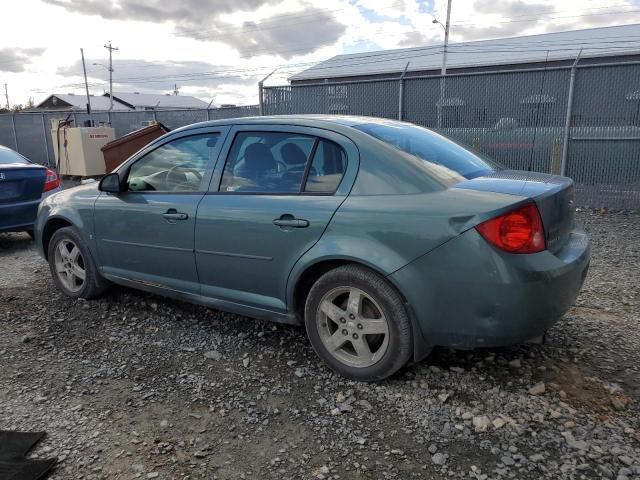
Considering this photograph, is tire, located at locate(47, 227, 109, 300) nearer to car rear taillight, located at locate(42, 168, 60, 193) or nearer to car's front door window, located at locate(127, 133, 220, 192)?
car's front door window, located at locate(127, 133, 220, 192)

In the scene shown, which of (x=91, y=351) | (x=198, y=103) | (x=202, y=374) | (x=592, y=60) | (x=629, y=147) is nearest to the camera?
(x=202, y=374)

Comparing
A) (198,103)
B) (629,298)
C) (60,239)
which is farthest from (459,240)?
(198,103)

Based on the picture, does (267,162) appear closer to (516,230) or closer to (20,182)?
(516,230)

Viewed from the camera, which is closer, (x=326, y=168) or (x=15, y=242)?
(x=326, y=168)

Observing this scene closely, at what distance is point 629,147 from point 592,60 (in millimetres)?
21891

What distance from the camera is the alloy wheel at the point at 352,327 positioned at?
2.98 m

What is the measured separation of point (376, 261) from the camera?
2826 millimetres

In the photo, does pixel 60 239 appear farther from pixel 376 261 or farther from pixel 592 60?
pixel 592 60

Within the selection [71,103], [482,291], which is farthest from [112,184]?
[71,103]

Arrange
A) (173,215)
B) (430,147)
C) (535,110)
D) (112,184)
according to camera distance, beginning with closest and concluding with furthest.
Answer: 1. (430,147)
2. (173,215)
3. (112,184)
4. (535,110)

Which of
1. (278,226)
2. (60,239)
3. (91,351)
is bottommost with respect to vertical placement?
(91,351)

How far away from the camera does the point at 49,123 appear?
18.5 m

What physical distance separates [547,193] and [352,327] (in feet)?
4.34

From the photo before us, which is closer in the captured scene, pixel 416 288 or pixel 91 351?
pixel 416 288
